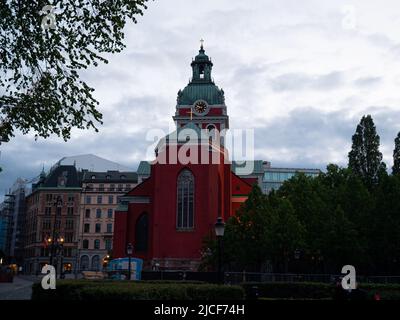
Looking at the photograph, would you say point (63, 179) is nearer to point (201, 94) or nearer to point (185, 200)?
point (201, 94)

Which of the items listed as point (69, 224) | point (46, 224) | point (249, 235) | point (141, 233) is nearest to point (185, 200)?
point (141, 233)

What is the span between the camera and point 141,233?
57438 mm

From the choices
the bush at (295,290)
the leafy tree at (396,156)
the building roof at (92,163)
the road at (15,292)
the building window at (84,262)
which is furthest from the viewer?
the building roof at (92,163)

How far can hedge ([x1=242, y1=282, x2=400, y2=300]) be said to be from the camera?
1127 inches

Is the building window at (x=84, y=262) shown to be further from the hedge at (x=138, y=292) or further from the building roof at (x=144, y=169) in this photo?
the hedge at (x=138, y=292)

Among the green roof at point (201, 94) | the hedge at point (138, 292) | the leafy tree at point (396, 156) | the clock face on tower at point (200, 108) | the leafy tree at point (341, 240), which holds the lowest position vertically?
the hedge at point (138, 292)

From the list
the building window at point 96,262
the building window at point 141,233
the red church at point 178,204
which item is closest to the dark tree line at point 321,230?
the red church at point 178,204

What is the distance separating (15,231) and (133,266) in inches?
3225

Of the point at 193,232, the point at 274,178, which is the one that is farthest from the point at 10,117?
the point at 274,178

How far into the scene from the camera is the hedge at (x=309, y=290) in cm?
2862

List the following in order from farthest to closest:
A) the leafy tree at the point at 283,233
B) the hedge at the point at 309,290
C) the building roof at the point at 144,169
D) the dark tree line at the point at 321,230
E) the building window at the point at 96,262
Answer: the building window at the point at 96,262
the building roof at the point at 144,169
the dark tree line at the point at 321,230
the leafy tree at the point at 283,233
the hedge at the point at 309,290

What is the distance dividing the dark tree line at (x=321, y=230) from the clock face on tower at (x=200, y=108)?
975 inches

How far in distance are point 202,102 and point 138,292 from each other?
188 ft
